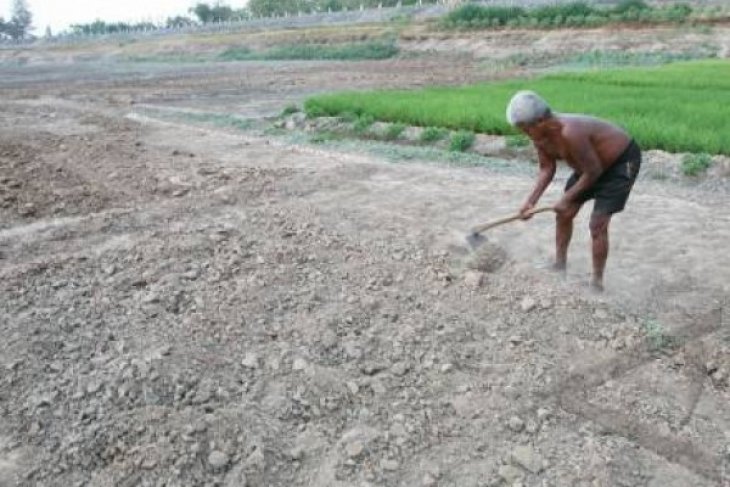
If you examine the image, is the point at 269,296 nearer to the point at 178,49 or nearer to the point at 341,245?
the point at 341,245

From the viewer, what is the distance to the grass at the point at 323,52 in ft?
113

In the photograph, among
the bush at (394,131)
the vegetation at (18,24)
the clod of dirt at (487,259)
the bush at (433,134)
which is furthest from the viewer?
the vegetation at (18,24)

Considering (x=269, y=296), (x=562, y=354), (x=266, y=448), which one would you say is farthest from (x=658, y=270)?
(x=266, y=448)

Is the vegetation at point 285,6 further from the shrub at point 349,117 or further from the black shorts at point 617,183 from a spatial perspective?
the black shorts at point 617,183

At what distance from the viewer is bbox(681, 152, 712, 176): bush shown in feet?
25.0

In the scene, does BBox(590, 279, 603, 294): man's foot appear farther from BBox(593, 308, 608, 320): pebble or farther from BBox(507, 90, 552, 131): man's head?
BBox(507, 90, 552, 131): man's head

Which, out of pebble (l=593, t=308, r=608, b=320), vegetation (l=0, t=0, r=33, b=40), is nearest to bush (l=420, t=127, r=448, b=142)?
pebble (l=593, t=308, r=608, b=320)

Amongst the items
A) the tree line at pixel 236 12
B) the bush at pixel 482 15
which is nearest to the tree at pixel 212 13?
the tree line at pixel 236 12

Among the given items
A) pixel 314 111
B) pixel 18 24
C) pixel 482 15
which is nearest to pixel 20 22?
pixel 18 24

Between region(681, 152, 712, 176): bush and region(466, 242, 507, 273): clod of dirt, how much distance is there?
347 centimetres

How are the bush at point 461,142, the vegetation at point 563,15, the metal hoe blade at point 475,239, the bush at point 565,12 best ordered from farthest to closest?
1. the bush at point 565,12
2. the vegetation at point 563,15
3. the bush at point 461,142
4. the metal hoe blade at point 475,239

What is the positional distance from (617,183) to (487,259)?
1205mm

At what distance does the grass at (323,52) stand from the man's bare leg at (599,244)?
30450mm

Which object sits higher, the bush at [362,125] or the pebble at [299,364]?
the pebble at [299,364]
